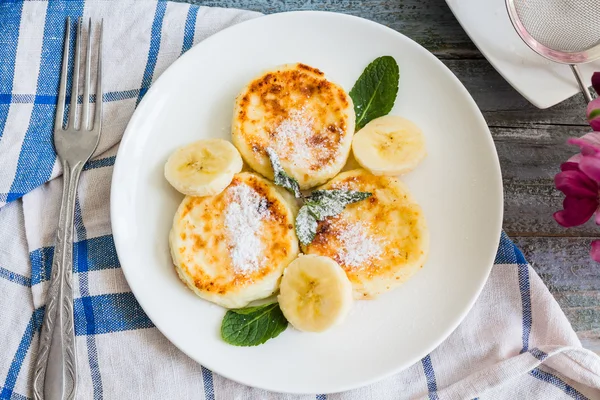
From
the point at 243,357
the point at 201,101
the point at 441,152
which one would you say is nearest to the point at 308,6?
the point at 201,101

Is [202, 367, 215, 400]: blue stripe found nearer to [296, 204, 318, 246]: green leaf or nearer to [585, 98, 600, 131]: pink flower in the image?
[296, 204, 318, 246]: green leaf

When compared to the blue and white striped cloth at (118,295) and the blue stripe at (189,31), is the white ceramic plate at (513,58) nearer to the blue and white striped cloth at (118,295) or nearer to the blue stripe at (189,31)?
the blue and white striped cloth at (118,295)

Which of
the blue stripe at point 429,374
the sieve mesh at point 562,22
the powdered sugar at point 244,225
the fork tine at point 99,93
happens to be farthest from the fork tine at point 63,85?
the sieve mesh at point 562,22

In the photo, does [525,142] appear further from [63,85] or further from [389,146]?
[63,85]

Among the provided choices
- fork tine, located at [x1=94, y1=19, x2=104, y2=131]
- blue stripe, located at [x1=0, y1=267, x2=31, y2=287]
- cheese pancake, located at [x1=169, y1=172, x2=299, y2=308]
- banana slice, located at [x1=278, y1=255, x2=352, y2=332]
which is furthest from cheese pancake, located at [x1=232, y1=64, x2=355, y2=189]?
blue stripe, located at [x1=0, y1=267, x2=31, y2=287]

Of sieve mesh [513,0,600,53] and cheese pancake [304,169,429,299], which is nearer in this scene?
cheese pancake [304,169,429,299]

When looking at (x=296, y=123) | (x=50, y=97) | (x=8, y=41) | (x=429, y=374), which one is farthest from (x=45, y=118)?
(x=429, y=374)
